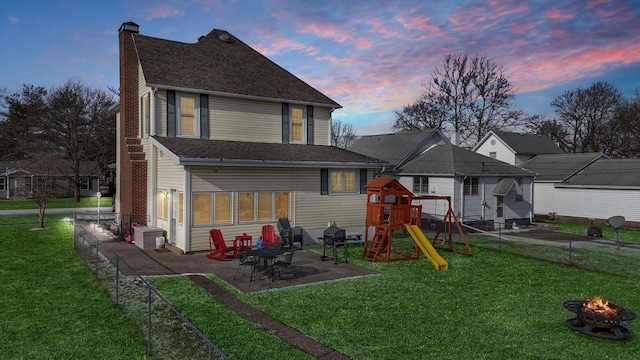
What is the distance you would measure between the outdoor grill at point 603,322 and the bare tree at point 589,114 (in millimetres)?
56152

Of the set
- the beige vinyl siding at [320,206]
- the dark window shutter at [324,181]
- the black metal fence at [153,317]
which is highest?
the dark window shutter at [324,181]

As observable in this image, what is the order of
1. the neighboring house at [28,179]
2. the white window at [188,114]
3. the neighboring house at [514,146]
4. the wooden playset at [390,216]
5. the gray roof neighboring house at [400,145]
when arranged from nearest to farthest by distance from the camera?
the wooden playset at [390,216] → the white window at [188,114] → the gray roof neighboring house at [400,145] → the neighboring house at [514,146] → the neighboring house at [28,179]

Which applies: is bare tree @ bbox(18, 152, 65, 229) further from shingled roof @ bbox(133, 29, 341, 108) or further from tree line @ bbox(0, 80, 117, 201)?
tree line @ bbox(0, 80, 117, 201)

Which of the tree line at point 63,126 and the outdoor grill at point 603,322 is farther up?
the tree line at point 63,126

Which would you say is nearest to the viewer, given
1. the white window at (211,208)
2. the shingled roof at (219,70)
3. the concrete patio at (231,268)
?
the concrete patio at (231,268)

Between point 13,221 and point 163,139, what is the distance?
54.5ft

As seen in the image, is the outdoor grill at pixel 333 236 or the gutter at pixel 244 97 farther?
the gutter at pixel 244 97

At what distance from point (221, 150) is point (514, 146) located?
32.5m

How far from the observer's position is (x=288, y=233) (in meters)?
18.1

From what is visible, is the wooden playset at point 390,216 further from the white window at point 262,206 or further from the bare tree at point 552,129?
the bare tree at point 552,129

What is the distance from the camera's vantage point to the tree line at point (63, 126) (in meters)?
50.1

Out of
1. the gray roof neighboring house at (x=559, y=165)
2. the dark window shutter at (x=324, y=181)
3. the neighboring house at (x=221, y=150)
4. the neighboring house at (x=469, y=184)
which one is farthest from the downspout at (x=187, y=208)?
the gray roof neighboring house at (x=559, y=165)

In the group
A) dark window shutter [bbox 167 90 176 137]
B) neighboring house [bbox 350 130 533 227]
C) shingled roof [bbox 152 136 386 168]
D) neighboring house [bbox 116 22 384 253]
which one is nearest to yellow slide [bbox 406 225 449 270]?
neighboring house [bbox 116 22 384 253]

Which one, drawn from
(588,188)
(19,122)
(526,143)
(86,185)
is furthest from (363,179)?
(19,122)
